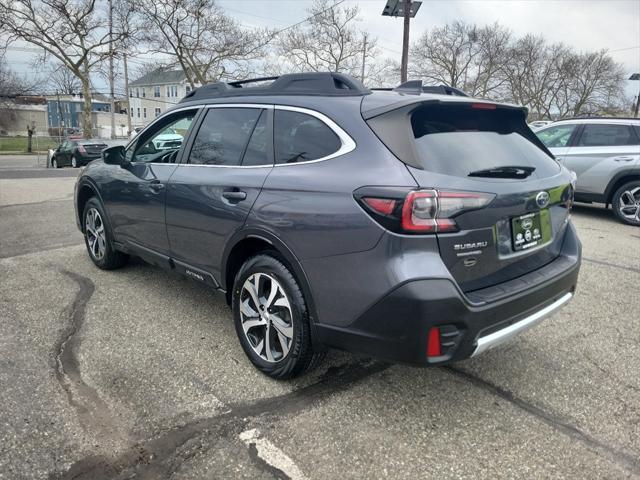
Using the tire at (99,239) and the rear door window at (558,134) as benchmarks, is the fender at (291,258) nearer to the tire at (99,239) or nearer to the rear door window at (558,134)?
the tire at (99,239)

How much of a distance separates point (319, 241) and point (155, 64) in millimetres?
41403

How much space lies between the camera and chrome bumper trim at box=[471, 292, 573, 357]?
2340mm

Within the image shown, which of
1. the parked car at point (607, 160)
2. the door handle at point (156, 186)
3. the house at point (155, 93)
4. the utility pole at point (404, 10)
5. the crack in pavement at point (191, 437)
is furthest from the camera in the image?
the house at point (155, 93)

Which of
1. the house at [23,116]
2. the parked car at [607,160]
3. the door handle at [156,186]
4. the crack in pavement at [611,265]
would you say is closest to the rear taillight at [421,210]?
the door handle at [156,186]

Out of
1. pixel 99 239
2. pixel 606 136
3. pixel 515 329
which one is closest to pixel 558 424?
pixel 515 329

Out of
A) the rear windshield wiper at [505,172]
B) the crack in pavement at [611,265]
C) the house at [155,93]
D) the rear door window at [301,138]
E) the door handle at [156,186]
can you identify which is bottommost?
the crack in pavement at [611,265]

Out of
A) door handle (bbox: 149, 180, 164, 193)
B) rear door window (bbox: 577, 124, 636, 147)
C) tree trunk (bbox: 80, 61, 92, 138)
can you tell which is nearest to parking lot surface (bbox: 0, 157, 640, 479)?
door handle (bbox: 149, 180, 164, 193)

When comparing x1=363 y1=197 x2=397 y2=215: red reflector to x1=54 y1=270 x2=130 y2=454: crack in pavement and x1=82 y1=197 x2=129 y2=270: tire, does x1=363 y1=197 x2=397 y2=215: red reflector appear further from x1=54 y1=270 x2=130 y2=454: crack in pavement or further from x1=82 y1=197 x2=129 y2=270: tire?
x1=82 y1=197 x2=129 y2=270: tire

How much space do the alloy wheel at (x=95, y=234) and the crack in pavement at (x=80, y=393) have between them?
1101mm

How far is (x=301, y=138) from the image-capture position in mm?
2770

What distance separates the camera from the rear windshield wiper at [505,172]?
2.46 m

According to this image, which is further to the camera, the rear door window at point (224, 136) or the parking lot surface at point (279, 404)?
the rear door window at point (224, 136)

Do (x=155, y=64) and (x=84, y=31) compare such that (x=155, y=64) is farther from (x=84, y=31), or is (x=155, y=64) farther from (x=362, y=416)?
(x=362, y=416)

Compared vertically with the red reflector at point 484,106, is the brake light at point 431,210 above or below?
below
